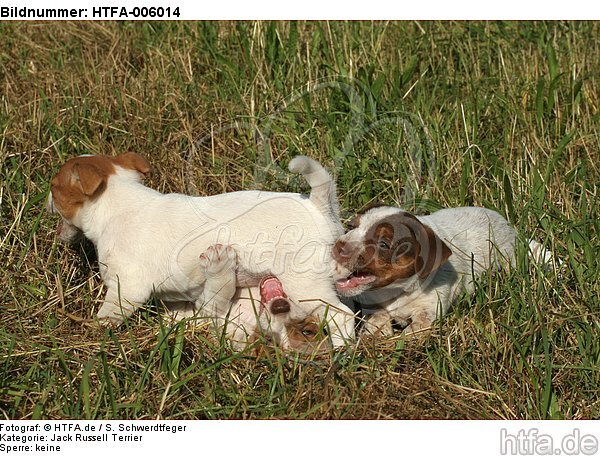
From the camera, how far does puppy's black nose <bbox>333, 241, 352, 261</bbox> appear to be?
4863 mm

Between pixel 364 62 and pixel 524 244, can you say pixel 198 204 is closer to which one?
pixel 524 244

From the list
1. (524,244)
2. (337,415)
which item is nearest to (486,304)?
(524,244)

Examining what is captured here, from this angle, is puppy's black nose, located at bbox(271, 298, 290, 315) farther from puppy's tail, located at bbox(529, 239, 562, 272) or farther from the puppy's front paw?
puppy's tail, located at bbox(529, 239, 562, 272)

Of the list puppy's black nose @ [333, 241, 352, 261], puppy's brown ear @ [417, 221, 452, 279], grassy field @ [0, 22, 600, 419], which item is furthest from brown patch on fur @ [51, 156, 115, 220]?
puppy's brown ear @ [417, 221, 452, 279]

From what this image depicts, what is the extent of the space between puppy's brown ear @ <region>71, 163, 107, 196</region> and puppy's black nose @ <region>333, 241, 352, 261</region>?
4.51 ft

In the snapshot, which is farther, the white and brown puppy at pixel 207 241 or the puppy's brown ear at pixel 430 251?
the puppy's brown ear at pixel 430 251

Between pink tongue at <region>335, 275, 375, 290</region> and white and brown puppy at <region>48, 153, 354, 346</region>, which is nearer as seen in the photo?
white and brown puppy at <region>48, 153, 354, 346</region>

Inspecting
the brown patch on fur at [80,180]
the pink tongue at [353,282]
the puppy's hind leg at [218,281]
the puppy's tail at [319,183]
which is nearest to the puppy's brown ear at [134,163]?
the brown patch on fur at [80,180]

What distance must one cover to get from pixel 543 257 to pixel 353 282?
111 cm

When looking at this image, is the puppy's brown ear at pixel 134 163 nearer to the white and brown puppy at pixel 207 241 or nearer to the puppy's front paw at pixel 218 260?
the white and brown puppy at pixel 207 241

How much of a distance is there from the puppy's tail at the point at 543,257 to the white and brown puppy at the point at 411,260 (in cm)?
1

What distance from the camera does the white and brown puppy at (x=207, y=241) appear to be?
4.83m

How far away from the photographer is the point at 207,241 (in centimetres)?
488

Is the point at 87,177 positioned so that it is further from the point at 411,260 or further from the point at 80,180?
the point at 411,260
